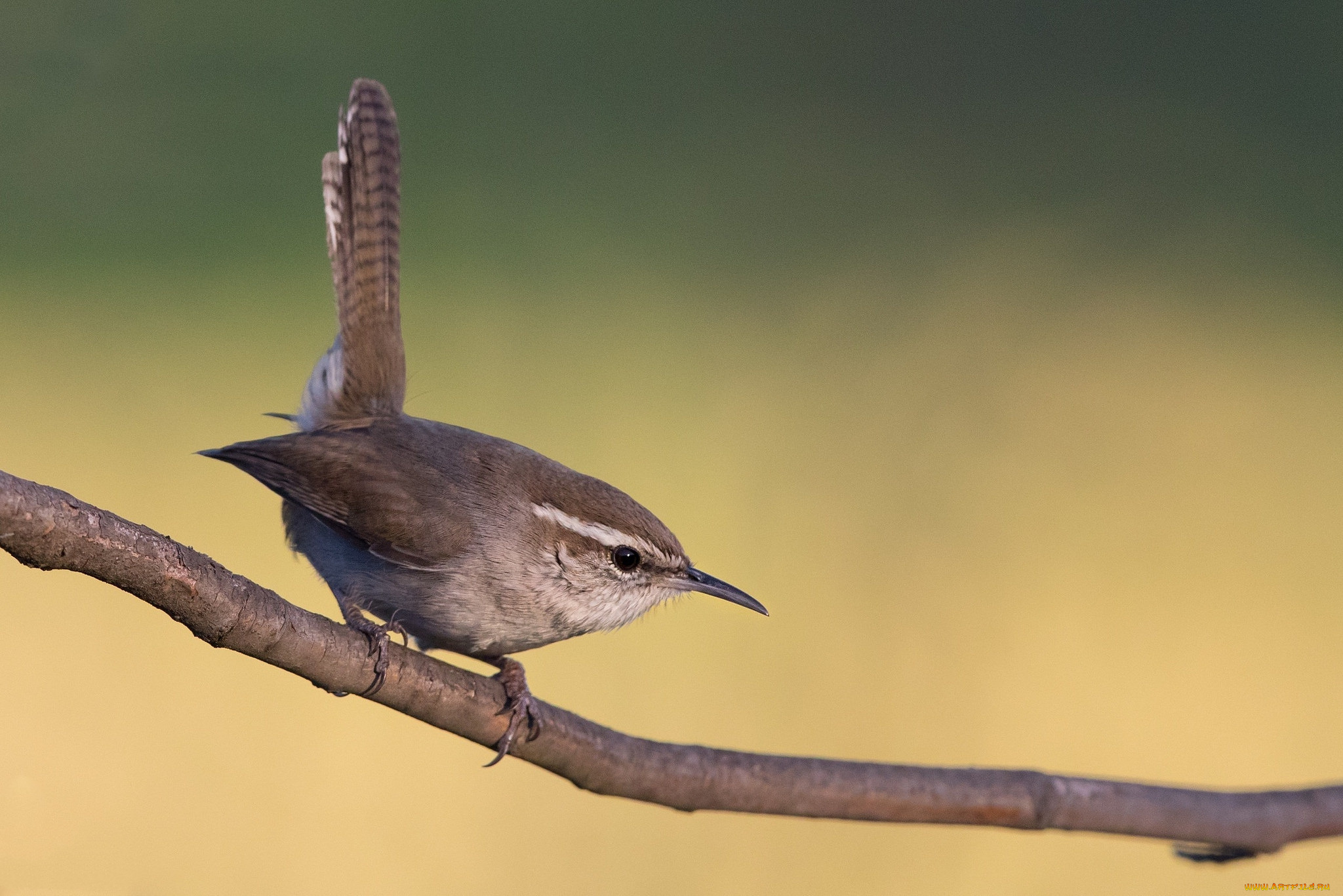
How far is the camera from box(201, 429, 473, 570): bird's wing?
1315 mm

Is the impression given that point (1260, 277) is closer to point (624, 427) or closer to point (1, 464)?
point (624, 427)

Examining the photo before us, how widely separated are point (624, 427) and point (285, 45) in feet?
3.91

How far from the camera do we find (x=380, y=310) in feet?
5.08

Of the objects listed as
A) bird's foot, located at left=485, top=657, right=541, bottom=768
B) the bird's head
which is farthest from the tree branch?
the bird's head

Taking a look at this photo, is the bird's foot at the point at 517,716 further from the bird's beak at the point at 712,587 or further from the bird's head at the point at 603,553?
the bird's beak at the point at 712,587

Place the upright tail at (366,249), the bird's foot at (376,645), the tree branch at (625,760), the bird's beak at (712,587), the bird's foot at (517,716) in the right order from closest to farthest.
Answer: the tree branch at (625,760), the bird's foot at (376,645), the bird's foot at (517,716), the bird's beak at (712,587), the upright tail at (366,249)

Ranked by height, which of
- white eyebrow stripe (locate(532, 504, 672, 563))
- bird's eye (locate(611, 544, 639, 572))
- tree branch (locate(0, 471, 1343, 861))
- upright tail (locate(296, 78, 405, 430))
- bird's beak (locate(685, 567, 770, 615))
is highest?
upright tail (locate(296, 78, 405, 430))

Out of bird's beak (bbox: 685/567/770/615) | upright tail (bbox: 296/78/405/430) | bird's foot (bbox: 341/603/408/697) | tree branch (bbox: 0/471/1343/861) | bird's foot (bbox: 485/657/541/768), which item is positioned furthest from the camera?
upright tail (bbox: 296/78/405/430)

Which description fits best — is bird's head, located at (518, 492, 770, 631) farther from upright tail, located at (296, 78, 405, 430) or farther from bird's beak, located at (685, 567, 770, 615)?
upright tail, located at (296, 78, 405, 430)

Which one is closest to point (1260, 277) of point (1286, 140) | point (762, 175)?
point (1286, 140)

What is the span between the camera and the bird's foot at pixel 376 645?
3.64 ft

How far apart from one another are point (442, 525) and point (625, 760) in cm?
36

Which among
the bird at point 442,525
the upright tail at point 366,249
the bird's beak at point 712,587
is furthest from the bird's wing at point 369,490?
the bird's beak at point 712,587

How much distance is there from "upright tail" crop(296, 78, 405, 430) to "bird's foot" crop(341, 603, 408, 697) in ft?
1.12
